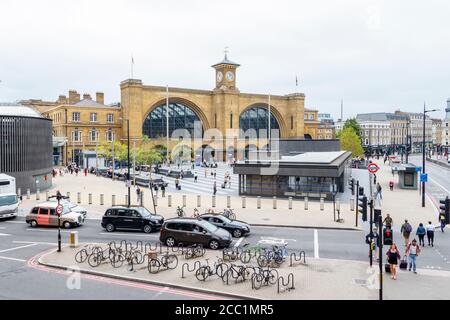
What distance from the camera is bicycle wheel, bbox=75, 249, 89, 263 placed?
722 inches

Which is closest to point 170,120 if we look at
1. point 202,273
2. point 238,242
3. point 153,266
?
point 238,242

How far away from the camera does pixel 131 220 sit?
84.7ft

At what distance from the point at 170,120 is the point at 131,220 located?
60583 millimetres

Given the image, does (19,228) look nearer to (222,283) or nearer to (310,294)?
(222,283)

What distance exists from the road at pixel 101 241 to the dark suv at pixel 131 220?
463mm

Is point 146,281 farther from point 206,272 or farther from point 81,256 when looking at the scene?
point 81,256

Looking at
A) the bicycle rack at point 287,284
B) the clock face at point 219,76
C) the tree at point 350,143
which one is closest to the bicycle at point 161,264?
the bicycle rack at point 287,284

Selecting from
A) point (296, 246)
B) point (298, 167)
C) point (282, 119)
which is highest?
point (282, 119)

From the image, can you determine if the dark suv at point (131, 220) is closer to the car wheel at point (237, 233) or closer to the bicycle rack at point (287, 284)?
the car wheel at point (237, 233)

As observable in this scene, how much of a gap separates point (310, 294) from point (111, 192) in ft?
104

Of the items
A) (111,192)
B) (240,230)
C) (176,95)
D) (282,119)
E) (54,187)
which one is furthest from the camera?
(282,119)
